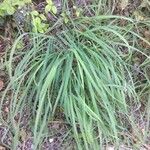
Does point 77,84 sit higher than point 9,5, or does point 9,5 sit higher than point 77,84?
point 9,5

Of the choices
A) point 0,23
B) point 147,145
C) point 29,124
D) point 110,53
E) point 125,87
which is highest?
point 0,23

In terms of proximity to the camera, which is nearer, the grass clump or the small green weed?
the grass clump

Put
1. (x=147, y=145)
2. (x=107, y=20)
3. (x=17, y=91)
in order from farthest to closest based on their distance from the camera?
(x=107, y=20) < (x=147, y=145) < (x=17, y=91)

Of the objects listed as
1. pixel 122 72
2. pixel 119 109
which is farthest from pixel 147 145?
pixel 122 72

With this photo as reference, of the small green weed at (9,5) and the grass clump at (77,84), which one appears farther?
the small green weed at (9,5)

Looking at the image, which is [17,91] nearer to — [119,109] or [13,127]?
[13,127]

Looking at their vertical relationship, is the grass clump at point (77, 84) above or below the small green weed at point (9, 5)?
below

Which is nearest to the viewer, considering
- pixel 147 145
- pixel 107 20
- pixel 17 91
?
pixel 17 91

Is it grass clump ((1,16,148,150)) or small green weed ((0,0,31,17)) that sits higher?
small green weed ((0,0,31,17))
